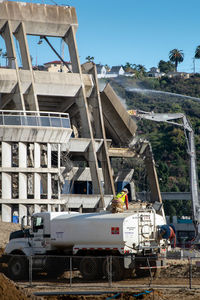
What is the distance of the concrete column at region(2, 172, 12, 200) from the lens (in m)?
55.2

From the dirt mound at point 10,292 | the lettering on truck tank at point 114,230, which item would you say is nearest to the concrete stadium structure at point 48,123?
the lettering on truck tank at point 114,230

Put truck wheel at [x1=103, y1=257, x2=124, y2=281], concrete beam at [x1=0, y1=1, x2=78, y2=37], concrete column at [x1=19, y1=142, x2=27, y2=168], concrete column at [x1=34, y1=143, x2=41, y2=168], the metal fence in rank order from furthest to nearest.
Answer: concrete beam at [x1=0, y1=1, x2=78, y2=37]
concrete column at [x1=34, y1=143, x2=41, y2=168]
concrete column at [x1=19, y1=142, x2=27, y2=168]
truck wheel at [x1=103, y1=257, x2=124, y2=281]
the metal fence

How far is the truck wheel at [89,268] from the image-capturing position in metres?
31.9

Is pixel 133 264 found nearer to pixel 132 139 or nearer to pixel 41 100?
pixel 41 100

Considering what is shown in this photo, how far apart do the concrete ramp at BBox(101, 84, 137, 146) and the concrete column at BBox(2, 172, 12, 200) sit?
18710mm

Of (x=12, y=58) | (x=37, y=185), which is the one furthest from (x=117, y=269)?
(x=12, y=58)

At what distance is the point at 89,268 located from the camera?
3203cm

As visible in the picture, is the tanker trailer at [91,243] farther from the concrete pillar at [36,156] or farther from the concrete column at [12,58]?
the concrete column at [12,58]

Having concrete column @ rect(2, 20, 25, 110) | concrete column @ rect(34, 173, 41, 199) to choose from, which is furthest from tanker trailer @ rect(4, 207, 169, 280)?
concrete column @ rect(2, 20, 25, 110)

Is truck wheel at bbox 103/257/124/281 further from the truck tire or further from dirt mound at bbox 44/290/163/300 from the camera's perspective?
dirt mound at bbox 44/290/163/300

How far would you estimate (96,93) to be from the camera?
69.4 metres

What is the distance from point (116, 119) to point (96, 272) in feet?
145

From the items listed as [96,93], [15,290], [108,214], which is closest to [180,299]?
[15,290]

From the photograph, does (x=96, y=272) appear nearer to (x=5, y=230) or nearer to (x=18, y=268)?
(x=18, y=268)
